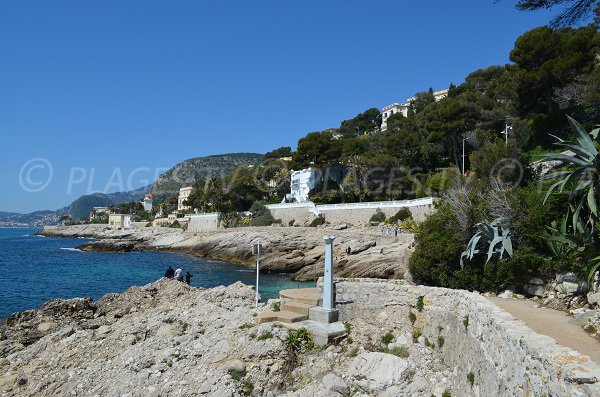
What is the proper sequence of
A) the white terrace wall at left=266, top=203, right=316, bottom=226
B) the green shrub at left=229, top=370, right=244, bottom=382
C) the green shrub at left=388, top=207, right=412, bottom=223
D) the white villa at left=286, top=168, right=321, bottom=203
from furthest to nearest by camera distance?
the white villa at left=286, top=168, right=321, bottom=203 < the white terrace wall at left=266, top=203, right=316, bottom=226 < the green shrub at left=388, top=207, right=412, bottom=223 < the green shrub at left=229, top=370, right=244, bottom=382

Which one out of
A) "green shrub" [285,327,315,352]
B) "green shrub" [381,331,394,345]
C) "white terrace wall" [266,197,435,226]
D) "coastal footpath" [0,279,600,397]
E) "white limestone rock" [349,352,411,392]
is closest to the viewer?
"coastal footpath" [0,279,600,397]

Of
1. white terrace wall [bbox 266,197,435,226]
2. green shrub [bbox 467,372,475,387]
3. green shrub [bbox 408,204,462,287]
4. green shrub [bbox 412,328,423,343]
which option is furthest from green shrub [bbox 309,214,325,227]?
green shrub [bbox 467,372,475,387]

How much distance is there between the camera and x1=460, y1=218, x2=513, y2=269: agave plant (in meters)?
12.3

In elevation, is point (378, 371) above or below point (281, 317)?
below

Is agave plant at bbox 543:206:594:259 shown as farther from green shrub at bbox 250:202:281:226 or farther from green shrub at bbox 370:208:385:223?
green shrub at bbox 250:202:281:226

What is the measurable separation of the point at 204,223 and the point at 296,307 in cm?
6350

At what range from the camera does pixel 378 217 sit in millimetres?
43938

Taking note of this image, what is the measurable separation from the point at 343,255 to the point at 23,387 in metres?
25.5

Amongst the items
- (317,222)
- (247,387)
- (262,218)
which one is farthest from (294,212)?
(247,387)

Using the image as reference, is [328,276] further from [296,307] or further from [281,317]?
[281,317]

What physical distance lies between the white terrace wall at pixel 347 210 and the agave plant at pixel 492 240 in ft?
79.6

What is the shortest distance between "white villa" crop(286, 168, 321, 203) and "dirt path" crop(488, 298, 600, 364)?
54.2 meters

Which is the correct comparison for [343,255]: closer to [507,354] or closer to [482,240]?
[482,240]

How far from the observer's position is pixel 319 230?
1731 inches
